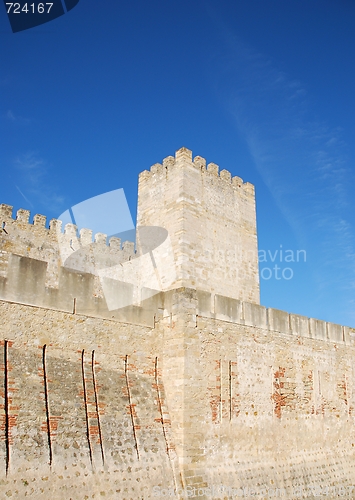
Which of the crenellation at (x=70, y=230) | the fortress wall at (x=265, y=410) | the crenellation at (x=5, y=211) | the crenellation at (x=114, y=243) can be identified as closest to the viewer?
the fortress wall at (x=265, y=410)

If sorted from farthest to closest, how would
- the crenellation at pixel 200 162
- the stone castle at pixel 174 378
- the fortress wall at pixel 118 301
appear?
the crenellation at pixel 200 162, the fortress wall at pixel 118 301, the stone castle at pixel 174 378

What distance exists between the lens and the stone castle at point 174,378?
810 cm

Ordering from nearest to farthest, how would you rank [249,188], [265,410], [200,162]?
[265,410], [200,162], [249,188]

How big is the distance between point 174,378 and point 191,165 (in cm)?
833

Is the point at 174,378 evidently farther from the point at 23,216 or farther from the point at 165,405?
the point at 23,216

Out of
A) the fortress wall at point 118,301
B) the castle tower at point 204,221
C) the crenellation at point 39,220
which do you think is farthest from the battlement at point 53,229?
the fortress wall at point 118,301

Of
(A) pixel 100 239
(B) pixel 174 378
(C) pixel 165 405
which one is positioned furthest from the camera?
(A) pixel 100 239

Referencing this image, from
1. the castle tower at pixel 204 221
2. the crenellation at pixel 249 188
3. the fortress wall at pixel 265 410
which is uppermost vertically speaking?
the crenellation at pixel 249 188

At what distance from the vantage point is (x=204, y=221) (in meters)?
15.8

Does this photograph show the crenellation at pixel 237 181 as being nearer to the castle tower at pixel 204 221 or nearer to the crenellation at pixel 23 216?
the castle tower at pixel 204 221

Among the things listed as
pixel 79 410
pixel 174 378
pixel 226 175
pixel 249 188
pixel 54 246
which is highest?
pixel 226 175

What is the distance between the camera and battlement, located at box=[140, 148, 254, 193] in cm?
1602

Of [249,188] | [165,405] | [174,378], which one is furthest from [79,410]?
[249,188]

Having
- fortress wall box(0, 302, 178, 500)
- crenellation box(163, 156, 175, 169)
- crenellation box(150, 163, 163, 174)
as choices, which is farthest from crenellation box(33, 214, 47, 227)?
fortress wall box(0, 302, 178, 500)
